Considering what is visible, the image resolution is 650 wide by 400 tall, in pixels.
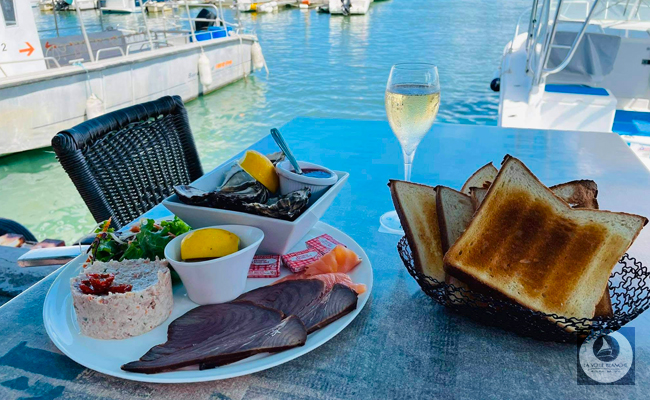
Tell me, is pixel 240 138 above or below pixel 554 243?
below

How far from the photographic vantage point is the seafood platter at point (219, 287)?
687 millimetres

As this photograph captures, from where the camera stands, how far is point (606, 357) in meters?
0.70

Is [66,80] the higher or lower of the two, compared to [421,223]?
lower

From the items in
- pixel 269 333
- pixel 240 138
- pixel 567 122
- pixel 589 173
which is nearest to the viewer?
pixel 269 333

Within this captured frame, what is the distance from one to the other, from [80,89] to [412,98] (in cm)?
790

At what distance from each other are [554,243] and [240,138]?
8.54 metres

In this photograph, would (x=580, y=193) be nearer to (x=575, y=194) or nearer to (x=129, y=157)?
(x=575, y=194)

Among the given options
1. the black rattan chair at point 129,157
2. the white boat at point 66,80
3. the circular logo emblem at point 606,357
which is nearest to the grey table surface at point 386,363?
the circular logo emblem at point 606,357

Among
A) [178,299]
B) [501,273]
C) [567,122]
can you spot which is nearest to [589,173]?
[501,273]

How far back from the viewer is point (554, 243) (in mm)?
768

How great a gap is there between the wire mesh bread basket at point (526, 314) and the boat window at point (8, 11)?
8.45m

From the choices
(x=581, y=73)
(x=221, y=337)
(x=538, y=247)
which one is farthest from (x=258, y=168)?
(x=581, y=73)

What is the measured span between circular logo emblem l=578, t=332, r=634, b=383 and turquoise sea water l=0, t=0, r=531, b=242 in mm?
5708

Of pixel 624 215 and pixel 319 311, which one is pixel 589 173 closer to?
pixel 624 215
